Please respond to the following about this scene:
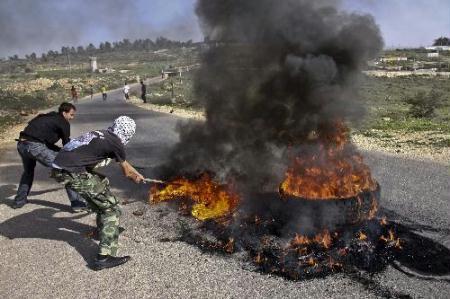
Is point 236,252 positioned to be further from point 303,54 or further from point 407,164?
point 407,164

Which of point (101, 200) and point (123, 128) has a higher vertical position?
point (123, 128)

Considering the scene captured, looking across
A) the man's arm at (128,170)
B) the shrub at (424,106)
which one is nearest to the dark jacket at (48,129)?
the man's arm at (128,170)

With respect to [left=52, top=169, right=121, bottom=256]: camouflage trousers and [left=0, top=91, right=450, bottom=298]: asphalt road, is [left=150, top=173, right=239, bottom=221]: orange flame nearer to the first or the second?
[left=0, top=91, right=450, bottom=298]: asphalt road

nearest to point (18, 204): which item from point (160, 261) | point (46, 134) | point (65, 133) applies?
point (46, 134)

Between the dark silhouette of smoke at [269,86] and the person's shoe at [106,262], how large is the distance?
2824mm

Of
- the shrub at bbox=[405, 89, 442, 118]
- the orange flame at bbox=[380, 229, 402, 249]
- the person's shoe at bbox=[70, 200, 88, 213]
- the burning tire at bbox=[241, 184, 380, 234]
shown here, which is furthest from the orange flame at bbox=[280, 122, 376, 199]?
the shrub at bbox=[405, 89, 442, 118]

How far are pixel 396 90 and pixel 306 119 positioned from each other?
32.4m

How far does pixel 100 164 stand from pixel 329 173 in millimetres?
3328

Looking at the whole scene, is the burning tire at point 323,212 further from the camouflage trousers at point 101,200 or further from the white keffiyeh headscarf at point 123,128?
the white keffiyeh headscarf at point 123,128

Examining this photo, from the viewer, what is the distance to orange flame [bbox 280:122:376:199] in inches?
256

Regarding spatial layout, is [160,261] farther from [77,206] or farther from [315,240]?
[77,206]

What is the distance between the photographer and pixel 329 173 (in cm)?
664

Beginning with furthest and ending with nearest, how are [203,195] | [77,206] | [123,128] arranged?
[203,195]
[77,206]
[123,128]

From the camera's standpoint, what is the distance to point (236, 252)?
19.1ft
